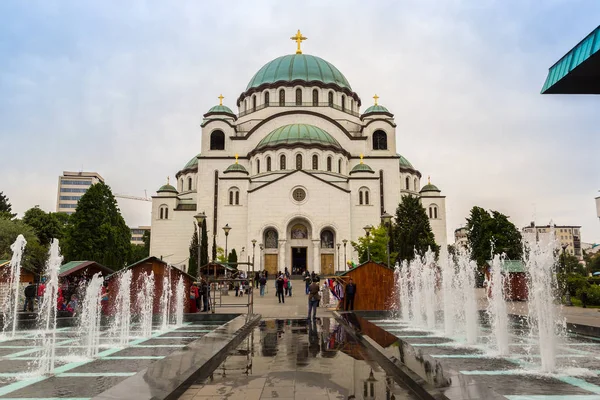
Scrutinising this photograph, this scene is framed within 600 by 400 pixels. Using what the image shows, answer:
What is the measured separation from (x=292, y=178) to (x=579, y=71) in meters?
31.7

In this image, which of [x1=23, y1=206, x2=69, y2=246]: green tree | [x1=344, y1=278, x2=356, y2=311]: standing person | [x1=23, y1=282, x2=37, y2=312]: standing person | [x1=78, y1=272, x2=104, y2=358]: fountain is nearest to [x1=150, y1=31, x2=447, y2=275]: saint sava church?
[x1=23, y1=206, x2=69, y2=246]: green tree

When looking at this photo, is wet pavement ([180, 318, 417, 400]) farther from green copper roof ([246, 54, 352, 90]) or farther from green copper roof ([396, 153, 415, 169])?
green copper roof ([396, 153, 415, 169])

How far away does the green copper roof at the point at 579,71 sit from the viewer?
26.8 ft

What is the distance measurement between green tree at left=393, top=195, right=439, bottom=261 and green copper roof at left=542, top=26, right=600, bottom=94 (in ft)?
59.6

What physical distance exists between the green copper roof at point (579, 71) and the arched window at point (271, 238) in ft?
103

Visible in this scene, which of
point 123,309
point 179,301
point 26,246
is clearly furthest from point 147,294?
point 26,246

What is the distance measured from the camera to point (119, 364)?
7562 mm

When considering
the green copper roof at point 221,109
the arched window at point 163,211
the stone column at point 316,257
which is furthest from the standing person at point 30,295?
the green copper roof at point 221,109

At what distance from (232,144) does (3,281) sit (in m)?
32.5

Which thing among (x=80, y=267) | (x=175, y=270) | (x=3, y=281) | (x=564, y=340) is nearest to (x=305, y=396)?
(x=564, y=340)

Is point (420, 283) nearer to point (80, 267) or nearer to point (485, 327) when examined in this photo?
point (485, 327)

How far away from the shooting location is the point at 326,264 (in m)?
39.4

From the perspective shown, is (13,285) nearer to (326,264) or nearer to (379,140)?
(326,264)

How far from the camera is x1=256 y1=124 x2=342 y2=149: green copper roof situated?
138ft
